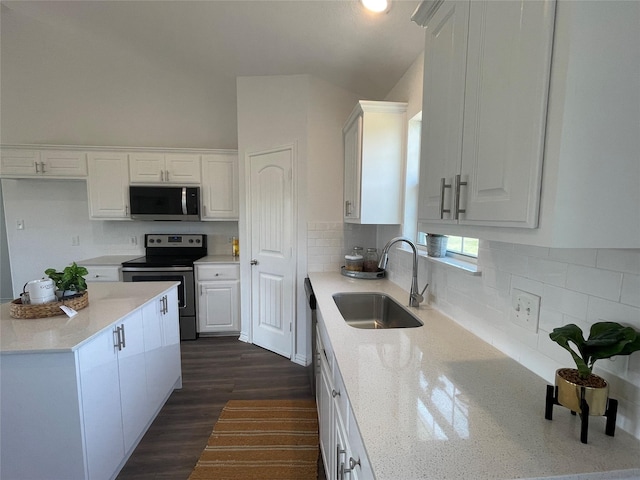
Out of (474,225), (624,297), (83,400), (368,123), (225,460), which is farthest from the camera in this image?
(368,123)

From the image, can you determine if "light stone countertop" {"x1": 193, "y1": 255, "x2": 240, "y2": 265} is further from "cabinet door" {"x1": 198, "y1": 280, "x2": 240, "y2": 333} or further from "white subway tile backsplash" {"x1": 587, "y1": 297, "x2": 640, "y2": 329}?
"white subway tile backsplash" {"x1": 587, "y1": 297, "x2": 640, "y2": 329}

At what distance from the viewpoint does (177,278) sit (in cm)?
325

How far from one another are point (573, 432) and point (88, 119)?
4837 mm

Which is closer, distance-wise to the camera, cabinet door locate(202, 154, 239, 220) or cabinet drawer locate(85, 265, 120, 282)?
cabinet drawer locate(85, 265, 120, 282)

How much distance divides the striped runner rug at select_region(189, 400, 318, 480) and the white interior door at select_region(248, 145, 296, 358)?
2.63 ft

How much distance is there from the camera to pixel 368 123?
211cm

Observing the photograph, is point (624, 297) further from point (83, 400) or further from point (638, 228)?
point (83, 400)

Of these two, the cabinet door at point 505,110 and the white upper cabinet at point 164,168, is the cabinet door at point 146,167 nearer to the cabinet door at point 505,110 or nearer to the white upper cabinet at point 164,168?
the white upper cabinet at point 164,168

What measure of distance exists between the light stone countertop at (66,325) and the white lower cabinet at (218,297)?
132 centimetres

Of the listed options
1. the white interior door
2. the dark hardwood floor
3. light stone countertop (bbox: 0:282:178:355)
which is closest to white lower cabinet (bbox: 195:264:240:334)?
the dark hardwood floor

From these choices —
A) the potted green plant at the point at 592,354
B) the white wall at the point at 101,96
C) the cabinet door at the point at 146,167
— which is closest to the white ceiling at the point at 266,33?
the white wall at the point at 101,96

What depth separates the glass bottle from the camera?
255cm

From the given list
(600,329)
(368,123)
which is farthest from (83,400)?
(368,123)

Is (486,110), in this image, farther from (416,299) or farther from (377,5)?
(377,5)
